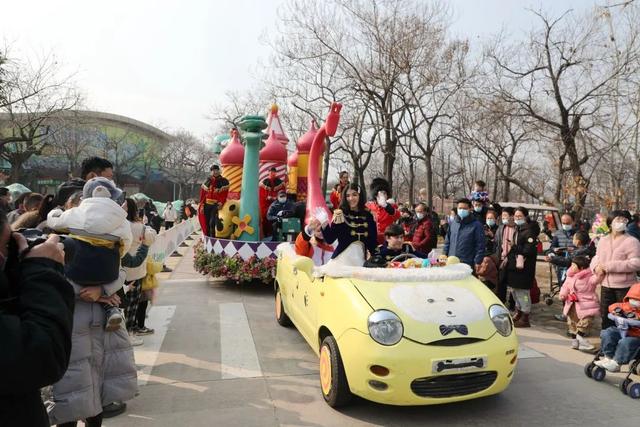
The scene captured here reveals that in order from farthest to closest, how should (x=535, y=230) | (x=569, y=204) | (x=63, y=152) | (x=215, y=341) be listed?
(x=63, y=152) → (x=569, y=204) → (x=535, y=230) → (x=215, y=341)

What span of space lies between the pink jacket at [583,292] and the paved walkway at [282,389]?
474mm

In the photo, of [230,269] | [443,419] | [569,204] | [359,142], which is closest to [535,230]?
[443,419]

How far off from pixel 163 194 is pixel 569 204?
1757 inches

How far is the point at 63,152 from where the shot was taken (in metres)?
36.6

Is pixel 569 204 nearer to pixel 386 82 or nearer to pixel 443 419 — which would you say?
pixel 386 82

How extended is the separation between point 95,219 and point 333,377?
2143 millimetres

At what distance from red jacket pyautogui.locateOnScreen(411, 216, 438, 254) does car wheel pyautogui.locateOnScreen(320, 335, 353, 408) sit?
440cm

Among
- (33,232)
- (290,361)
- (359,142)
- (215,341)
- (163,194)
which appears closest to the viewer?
(33,232)

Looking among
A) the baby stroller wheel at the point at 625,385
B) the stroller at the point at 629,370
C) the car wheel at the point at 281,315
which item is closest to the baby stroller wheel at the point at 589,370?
the stroller at the point at 629,370

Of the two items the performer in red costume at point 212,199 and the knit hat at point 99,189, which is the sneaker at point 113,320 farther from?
the performer in red costume at point 212,199

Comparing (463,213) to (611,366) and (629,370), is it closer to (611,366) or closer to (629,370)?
(611,366)

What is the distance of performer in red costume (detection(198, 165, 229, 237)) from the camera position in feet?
30.5

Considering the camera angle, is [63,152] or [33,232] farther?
[63,152]

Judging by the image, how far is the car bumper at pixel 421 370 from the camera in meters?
3.39
